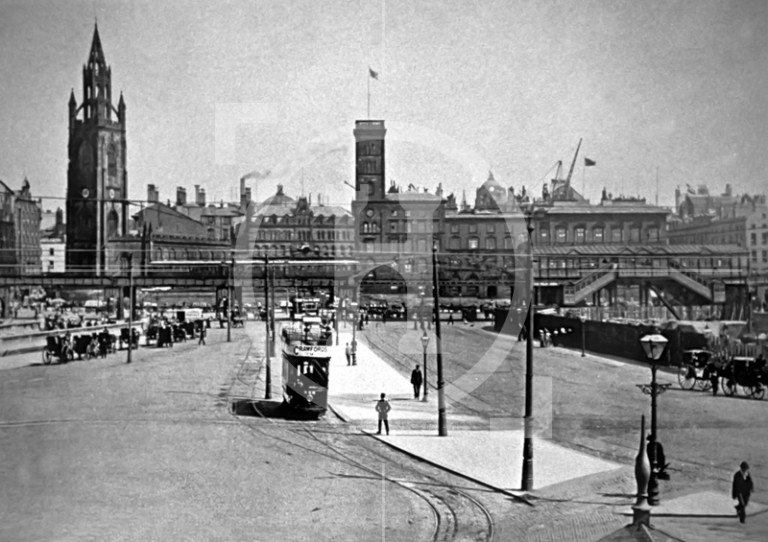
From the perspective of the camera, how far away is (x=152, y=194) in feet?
19.5

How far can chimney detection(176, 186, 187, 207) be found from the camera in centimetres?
586

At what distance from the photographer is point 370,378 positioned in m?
6.75

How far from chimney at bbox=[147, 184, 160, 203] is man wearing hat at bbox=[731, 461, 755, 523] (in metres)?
4.61

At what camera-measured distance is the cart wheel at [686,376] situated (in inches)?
257

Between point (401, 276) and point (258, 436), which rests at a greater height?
point (401, 276)

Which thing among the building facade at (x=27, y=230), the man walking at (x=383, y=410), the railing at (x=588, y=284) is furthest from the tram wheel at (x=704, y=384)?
the building facade at (x=27, y=230)

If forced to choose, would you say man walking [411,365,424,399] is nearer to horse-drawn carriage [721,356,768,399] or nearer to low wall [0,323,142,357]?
horse-drawn carriage [721,356,768,399]

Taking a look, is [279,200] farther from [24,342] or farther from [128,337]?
[24,342]

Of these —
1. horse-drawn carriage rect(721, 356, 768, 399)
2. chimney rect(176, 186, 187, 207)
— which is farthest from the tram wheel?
chimney rect(176, 186, 187, 207)

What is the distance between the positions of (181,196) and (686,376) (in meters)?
4.82

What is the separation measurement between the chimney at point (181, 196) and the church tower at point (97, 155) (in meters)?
0.41

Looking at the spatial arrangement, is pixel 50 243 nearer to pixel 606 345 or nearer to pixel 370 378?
pixel 370 378

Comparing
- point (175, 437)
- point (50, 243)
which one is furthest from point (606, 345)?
A: point (50, 243)

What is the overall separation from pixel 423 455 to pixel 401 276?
7.58 feet
